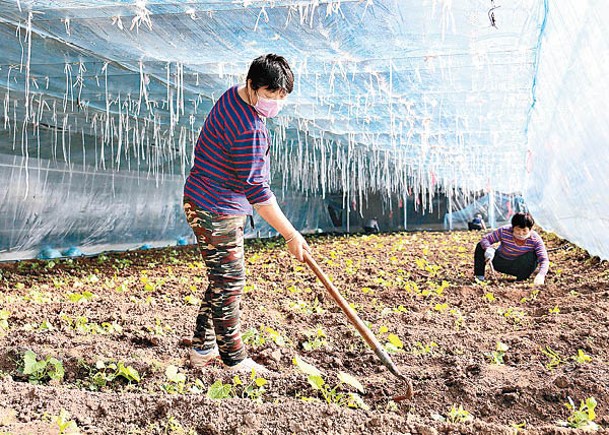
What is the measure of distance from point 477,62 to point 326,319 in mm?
4000

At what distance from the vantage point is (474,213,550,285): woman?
672cm

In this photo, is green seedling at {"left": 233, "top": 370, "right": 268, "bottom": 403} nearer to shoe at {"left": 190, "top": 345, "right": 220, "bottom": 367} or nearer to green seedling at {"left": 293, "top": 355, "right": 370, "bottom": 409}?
green seedling at {"left": 293, "top": 355, "right": 370, "bottom": 409}

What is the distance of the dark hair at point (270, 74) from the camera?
121 inches

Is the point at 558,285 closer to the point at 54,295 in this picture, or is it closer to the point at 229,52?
the point at 229,52

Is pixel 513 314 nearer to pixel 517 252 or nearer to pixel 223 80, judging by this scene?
pixel 517 252

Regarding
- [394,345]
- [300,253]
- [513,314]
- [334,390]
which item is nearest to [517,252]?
[513,314]

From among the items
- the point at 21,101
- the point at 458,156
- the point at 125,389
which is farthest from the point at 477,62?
the point at 458,156

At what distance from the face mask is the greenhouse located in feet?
0.05

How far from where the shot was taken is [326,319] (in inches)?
204

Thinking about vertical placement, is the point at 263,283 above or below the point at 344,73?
below

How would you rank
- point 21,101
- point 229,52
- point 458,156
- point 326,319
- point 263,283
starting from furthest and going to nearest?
point 458,156 → point 21,101 → point 263,283 → point 229,52 → point 326,319

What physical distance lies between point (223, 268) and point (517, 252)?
4.72 metres

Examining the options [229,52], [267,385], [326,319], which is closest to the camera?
[267,385]

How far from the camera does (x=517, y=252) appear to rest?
7.08 m
